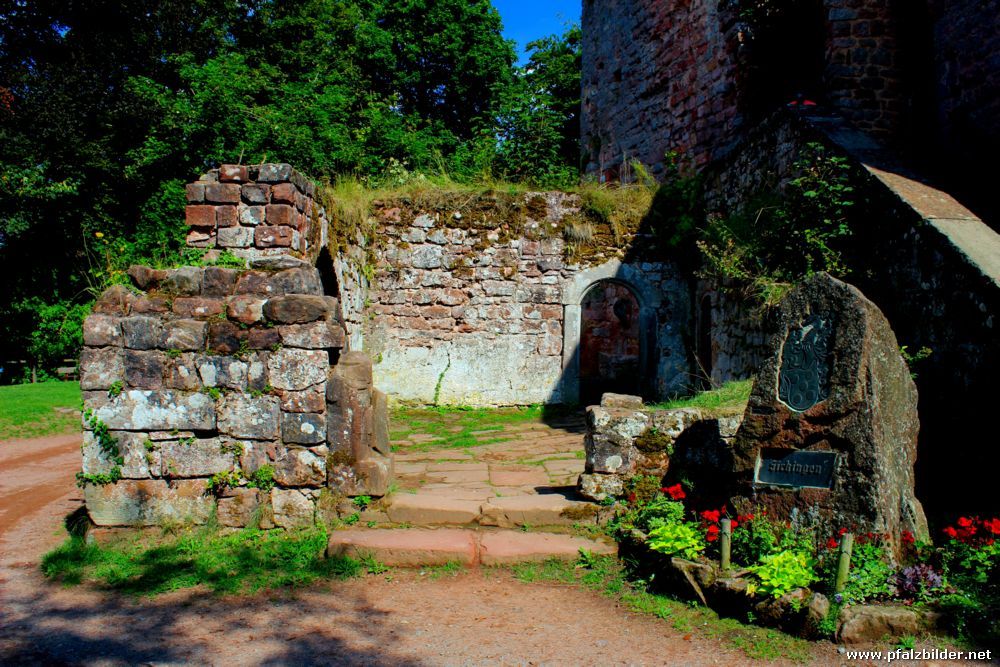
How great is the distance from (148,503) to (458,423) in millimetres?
4990

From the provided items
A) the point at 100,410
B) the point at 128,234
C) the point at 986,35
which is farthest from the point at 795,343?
the point at 128,234

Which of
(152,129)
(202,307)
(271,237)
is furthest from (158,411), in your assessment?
(152,129)

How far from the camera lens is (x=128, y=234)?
50.0 feet

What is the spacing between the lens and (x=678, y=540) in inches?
161

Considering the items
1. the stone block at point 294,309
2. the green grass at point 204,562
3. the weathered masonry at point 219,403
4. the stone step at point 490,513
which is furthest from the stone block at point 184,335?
the stone step at point 490,513

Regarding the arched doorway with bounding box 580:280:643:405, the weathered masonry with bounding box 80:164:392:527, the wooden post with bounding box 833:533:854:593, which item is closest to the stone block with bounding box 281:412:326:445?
the weathered masonry with bounding box 80:164:392:527

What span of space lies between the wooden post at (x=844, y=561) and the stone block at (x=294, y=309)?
3521mm

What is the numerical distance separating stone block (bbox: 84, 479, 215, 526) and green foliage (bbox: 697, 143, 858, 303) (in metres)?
5.26

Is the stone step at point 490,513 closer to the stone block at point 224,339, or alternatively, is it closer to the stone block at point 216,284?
the stone block at point 224,339

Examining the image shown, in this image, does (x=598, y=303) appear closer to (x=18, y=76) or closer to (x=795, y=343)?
(x=795, y=343)

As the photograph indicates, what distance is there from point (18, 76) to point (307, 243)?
43.9 ft

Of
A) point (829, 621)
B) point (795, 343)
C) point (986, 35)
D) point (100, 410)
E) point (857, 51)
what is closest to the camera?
point (829, 621)

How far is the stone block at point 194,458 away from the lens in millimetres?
4633

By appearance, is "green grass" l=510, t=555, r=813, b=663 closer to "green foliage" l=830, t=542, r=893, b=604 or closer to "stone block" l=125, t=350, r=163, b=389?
"green foliage" l=830, t=542, r=893, b=604
